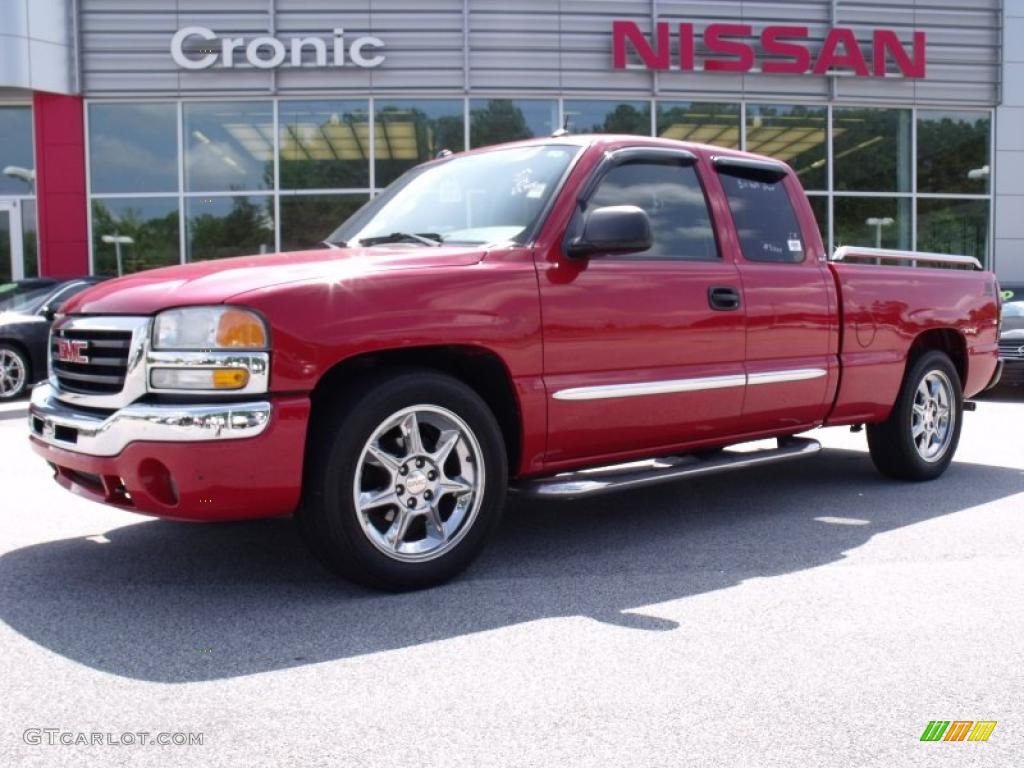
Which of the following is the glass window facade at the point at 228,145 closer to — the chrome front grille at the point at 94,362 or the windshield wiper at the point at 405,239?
the windshield wiper at the point at 405,239

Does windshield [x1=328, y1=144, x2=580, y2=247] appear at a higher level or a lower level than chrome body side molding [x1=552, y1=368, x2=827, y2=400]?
higher

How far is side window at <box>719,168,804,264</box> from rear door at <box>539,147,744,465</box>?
0.24 meters

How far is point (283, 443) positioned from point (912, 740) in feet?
7.06

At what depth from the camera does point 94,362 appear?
399cm

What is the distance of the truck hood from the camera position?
3.77 m

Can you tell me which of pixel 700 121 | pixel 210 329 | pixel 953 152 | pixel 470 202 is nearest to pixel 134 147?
pixel 700 121

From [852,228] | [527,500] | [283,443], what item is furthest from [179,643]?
[852,228]

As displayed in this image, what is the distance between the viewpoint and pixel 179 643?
11.6 feet

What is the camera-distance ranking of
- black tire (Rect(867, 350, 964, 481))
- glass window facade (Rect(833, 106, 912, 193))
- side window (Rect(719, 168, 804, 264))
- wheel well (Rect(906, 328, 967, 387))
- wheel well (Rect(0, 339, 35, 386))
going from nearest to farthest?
side window (Rect(719, 168, 804, 264))
black tire (Rect(867, 350, 964, 481))
wheel well (Rect(906, 328, 967, 387))
wheel well (Rect(0, 339, 35, 386))
glass window facade (Rect(833, 106, 912, 193))

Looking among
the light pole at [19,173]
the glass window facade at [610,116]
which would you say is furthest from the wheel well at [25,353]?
the glass window facade at [610,116]

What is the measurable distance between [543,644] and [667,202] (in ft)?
8.06

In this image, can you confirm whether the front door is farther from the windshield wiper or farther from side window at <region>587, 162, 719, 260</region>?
side window at <region>587, 162, 719, 260</region>

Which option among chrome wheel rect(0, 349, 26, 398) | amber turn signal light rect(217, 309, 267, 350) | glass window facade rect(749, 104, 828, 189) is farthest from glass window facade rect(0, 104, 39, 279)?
amber turn signal light rect(217, 309, 267, 350)

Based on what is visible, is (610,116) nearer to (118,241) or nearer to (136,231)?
(136,231)
